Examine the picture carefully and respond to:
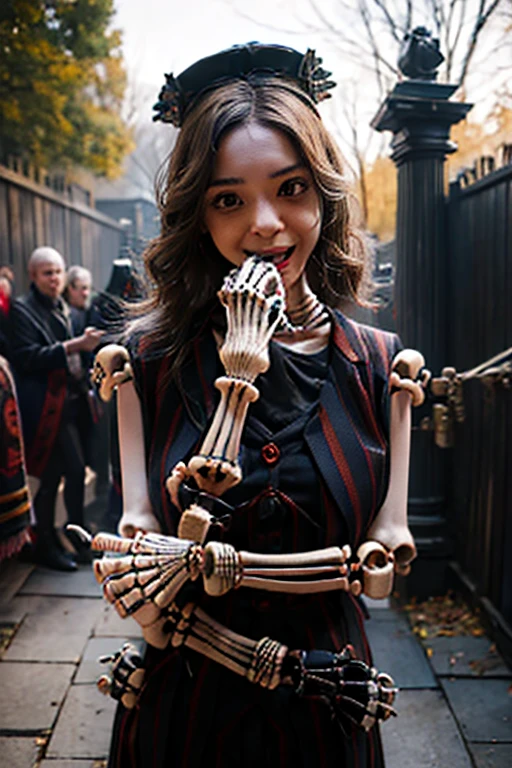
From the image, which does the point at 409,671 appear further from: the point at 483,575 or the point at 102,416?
the point at 102,416

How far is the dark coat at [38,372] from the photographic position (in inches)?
118

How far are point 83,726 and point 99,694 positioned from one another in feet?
0.59

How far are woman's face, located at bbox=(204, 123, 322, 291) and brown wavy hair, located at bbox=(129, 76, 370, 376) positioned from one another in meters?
0.01

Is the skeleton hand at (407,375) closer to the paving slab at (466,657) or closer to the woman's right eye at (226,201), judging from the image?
the woman's right eye at (226,201)

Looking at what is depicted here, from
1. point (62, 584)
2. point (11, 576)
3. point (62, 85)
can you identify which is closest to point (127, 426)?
point (62, 584)

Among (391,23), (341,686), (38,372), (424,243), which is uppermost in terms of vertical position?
(391,23)

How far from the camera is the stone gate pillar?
2.39 meters

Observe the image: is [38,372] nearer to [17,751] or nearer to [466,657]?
[17,751]

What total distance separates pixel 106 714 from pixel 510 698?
110cm

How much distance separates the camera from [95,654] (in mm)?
2318

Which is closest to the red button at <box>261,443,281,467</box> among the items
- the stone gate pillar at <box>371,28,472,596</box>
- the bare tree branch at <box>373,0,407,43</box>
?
the stone gate pillar at <box>371,28,472,596</box>

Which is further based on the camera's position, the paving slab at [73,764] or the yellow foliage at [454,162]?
the yellow foliage at [454,162]

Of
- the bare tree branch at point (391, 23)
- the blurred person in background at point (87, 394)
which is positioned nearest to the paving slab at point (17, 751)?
the blurred person in background at point (87, 394)

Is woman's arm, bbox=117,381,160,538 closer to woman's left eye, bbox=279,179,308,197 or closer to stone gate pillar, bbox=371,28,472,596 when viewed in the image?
woman's left eye, bbox=279,179,308,197
